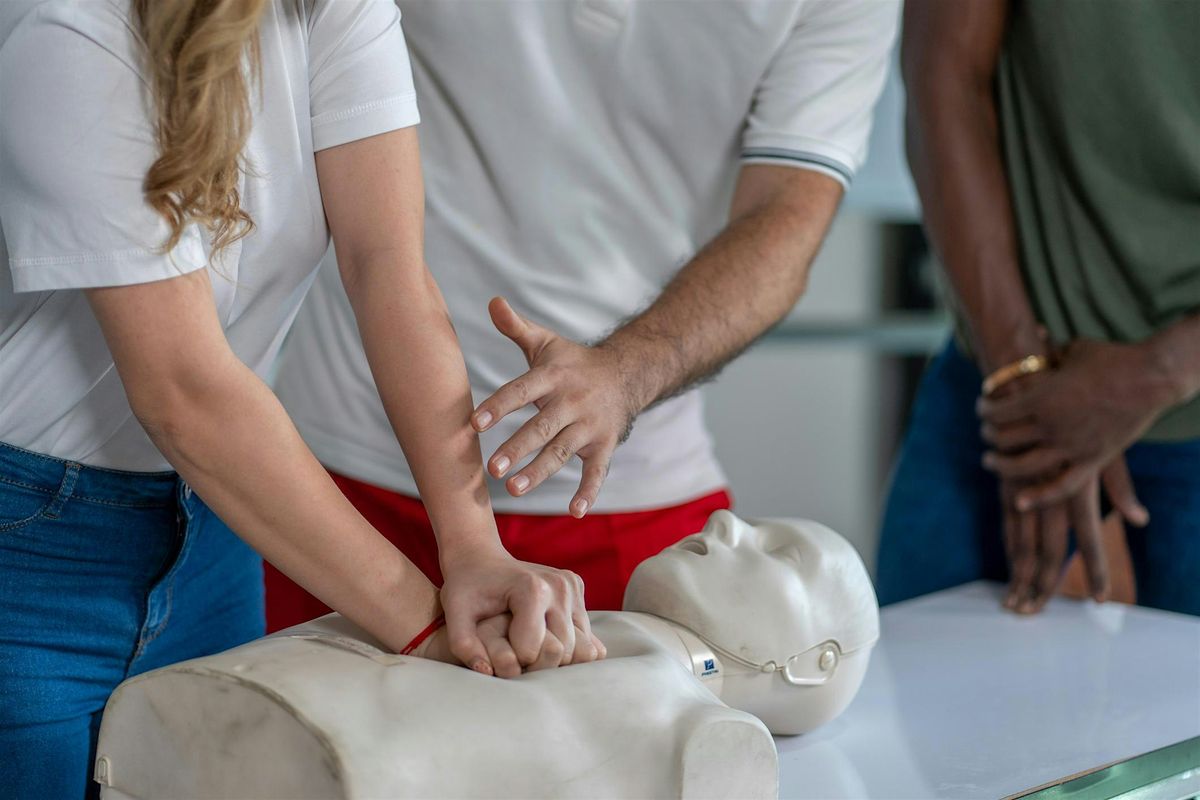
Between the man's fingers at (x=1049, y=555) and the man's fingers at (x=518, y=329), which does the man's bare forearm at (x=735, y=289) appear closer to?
the man's fingers at (x=518, y=329)

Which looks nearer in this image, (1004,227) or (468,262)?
(468,262)

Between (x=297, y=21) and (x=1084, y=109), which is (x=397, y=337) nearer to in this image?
(x=297, y=21)

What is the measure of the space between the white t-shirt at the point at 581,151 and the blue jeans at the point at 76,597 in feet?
1.33

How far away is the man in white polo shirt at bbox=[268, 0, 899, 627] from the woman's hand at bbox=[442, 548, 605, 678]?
0.44m

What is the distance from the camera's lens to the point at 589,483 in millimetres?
1163

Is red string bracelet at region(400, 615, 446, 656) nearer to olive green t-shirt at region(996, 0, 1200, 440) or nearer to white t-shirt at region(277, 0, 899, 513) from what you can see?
white t-shirt at region(277, 0, 899, 513)

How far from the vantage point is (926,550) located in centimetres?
185

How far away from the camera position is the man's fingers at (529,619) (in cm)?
95

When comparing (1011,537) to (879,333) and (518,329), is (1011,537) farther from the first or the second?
(879,333)

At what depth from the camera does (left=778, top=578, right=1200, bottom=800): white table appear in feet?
3.79

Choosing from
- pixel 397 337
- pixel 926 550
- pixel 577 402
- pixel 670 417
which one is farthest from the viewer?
pixel 926 550

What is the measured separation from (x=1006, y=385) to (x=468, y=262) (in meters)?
0.75

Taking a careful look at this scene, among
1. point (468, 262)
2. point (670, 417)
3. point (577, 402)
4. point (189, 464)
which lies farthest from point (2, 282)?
point (670, 417)

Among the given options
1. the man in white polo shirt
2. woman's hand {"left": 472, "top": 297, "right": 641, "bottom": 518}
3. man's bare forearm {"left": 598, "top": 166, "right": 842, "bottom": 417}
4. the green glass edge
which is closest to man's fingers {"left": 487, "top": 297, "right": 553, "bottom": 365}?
woman's hand {"left": 472, "top": 297, "right": 641, "bottom": 518}
